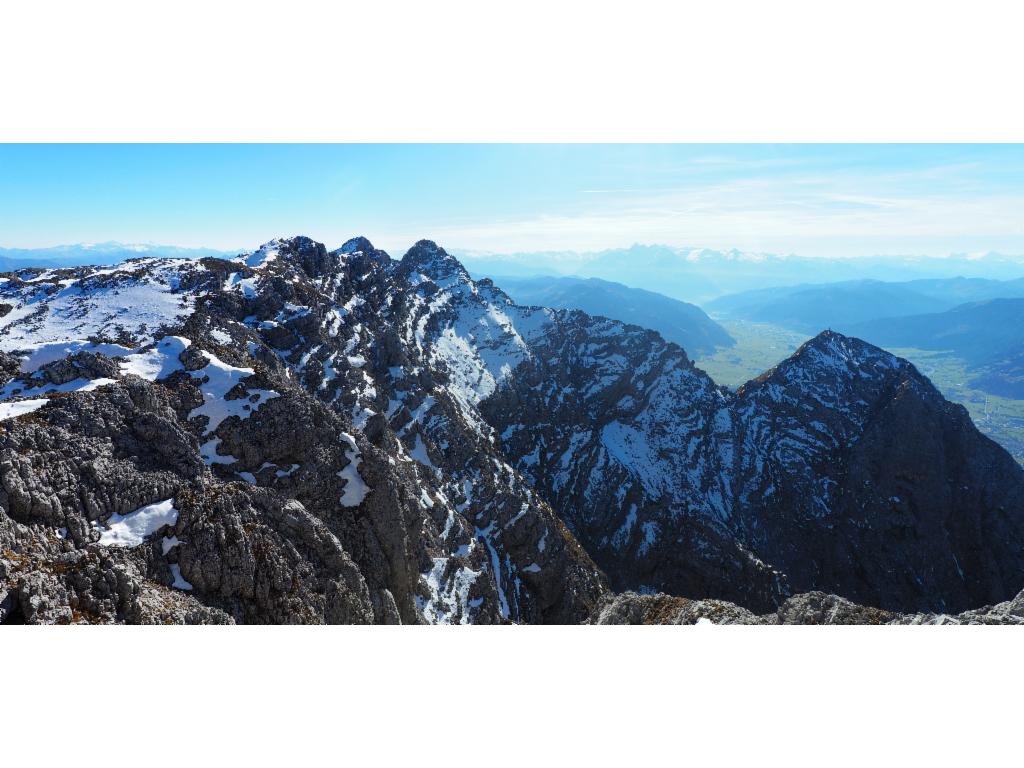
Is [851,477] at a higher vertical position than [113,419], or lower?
lower

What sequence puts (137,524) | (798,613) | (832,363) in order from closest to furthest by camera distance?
(798,613), (137,524), (832,363)

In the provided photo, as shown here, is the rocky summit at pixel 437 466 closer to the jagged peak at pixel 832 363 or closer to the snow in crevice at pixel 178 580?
the snow in crevice at pixel 178 580

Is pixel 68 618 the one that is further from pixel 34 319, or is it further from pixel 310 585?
pixel 34 319

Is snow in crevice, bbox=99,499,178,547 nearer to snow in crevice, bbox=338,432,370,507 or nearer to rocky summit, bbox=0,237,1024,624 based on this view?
rocky summit, bbox=0,237,1024,624

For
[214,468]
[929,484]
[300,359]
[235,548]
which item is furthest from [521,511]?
[929,484]

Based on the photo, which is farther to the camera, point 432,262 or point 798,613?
point 432,262

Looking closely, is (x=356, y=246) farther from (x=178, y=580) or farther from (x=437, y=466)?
(x=178, y=580)

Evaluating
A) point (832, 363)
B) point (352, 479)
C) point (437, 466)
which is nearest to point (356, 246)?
point (437, 466)

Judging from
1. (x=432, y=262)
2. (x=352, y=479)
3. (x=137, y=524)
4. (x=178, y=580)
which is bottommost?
(x=352, y=479)
